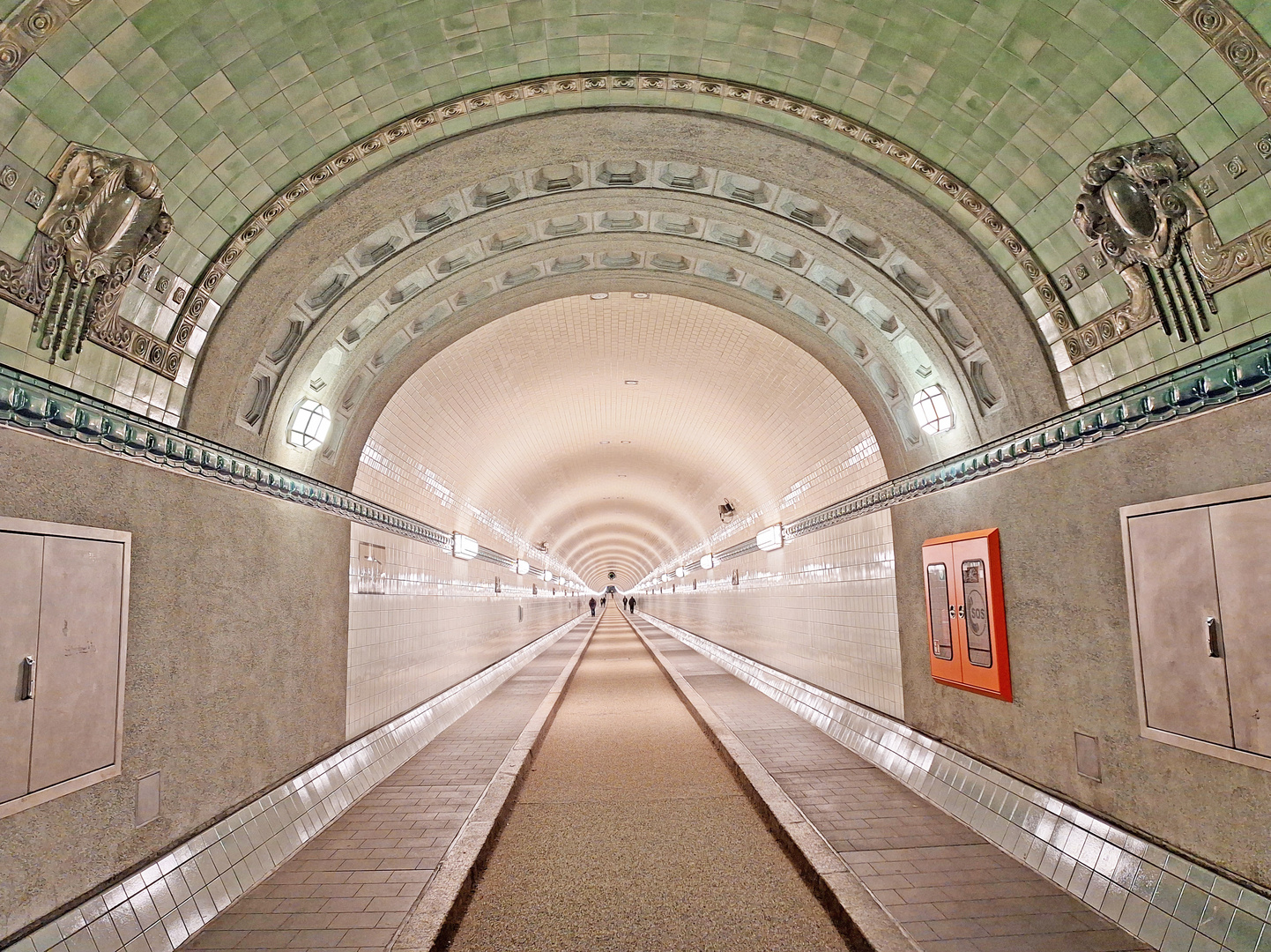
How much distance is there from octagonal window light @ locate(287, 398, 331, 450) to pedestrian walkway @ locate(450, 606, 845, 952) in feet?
11.0

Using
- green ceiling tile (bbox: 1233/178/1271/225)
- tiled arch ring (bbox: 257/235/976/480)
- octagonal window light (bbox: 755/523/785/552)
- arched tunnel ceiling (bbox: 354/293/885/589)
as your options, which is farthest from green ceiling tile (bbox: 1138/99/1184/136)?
octagonal window light (bbox: 755/523/785/552)

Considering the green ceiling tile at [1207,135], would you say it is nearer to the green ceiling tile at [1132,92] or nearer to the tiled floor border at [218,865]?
the green ceiling tile at [1132,92]

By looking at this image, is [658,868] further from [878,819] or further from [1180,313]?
[1180,313]

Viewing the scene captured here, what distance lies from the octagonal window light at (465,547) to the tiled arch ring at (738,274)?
5486 millimetres

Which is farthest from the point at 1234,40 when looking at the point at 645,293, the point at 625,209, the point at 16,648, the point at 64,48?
the point at 16,648

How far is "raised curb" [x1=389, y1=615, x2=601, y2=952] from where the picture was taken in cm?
382

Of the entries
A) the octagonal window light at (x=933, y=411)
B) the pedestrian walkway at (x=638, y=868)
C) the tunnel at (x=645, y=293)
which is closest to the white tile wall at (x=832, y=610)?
the tunnel at (x=645, y=293)

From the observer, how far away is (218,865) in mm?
4469

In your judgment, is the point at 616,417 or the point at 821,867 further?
the point at 616,417

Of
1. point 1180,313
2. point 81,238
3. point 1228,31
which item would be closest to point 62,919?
point 81,238

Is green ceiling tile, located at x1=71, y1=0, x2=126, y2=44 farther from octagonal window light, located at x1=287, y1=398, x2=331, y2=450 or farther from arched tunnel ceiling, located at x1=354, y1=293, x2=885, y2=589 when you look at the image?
arched tunnel ceiling, located at x1=354, y1=293, x2=885, y2=589

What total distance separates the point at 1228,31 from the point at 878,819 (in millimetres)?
4998

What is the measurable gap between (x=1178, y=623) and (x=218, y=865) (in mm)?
5268

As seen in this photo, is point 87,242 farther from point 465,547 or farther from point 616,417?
point 616,417
